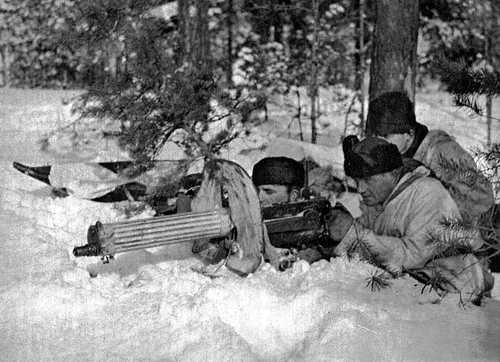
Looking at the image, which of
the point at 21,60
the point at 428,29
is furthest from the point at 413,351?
the point at 21,60

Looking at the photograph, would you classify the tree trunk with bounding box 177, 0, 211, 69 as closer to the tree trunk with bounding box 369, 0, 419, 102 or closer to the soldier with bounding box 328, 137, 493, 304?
the tree trunk with bounding box 369, 0, 419, 102

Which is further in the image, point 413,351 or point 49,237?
point 49,237

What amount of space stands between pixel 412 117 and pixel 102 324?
9.59 feet

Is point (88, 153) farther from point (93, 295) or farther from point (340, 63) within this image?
point (340, 63)

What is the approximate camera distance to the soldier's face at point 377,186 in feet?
11.8

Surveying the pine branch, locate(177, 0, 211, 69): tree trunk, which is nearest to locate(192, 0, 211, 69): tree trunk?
locate(177, 0, 211, 69): tree trunk

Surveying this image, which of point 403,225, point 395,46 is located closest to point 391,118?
point 403,225

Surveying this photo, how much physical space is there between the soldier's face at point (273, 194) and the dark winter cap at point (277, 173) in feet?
0.11

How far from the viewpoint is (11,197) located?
5.36 meters

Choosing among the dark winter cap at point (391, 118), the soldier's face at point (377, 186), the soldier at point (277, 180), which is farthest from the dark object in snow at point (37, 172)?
the soldier's face at point (377, 186)

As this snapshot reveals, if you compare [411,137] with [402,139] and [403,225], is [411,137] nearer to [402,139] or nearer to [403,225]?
[402,139]

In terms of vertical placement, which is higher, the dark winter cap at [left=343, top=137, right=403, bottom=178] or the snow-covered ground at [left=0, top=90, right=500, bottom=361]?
the dark winter cap at [left=343, top=137, right=403, bottom=178]

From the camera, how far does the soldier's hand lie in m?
3.69

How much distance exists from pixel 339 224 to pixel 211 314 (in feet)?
3.56
